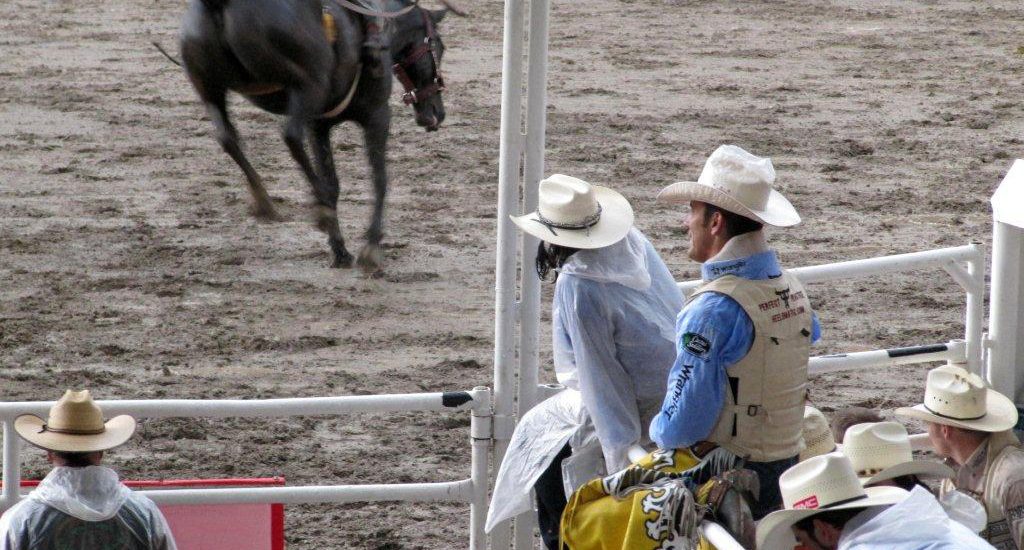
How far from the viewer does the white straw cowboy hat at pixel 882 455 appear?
3.29m

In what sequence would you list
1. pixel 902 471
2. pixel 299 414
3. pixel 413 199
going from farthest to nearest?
pixel 413 199
pixel 299 414
pixel 902 471

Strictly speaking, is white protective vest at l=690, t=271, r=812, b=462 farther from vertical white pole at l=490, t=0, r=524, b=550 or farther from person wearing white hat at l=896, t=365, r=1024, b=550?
vertical white pole at l=490, t=0, r=524, b=550

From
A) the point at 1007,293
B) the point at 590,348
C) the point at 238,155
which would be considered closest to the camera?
the point at 590,348

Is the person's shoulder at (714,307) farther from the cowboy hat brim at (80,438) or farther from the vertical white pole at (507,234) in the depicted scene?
the cowboy hat brim at (80,438)

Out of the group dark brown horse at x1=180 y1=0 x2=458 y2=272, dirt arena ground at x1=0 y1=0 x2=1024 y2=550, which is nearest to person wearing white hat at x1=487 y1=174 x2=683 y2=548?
dirt arena ground at x1=0 y1=0 x2=1024 y2=550

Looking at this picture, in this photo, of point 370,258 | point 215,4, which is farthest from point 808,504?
point 370,258

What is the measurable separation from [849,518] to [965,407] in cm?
116

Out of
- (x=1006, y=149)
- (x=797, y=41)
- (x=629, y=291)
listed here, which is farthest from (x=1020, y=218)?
(x=797, y=41)

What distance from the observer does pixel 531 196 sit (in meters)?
4.34

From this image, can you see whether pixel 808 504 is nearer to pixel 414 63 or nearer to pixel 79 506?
pixel 79 506

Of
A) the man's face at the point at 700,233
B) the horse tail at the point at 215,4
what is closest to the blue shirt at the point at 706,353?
the man's face at the point at 700,233

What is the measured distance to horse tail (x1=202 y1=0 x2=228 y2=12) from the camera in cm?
692

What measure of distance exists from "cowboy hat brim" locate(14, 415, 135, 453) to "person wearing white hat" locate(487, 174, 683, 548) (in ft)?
3.32

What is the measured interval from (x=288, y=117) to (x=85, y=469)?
165 inches
